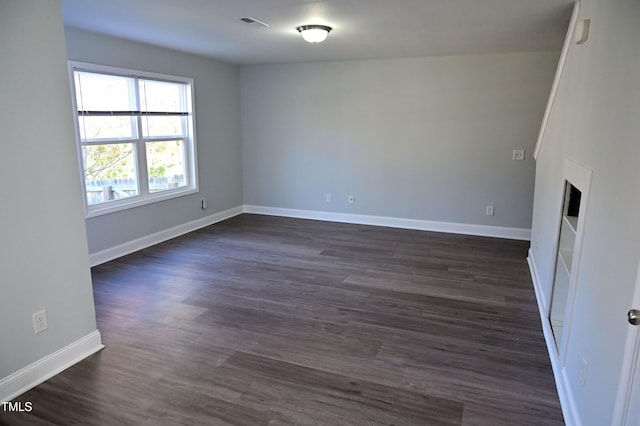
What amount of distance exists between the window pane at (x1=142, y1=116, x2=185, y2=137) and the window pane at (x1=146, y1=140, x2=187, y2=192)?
0.39ft

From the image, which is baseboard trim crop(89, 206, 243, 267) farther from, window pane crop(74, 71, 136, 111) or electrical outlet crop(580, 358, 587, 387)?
electrical outlet crop(580, 358, 587, 387)

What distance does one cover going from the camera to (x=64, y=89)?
96.2 inches

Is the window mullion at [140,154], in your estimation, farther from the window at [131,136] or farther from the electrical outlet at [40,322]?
the electrical outlet at [40,322]

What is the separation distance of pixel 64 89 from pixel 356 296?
8.84ft

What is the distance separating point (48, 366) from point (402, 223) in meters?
4.74

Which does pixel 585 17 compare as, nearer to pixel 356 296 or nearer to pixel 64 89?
pixel 356 296

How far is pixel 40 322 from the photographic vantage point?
2.42m

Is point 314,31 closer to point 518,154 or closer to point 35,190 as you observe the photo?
point 35,190

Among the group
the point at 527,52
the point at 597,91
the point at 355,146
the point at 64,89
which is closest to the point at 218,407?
the point at 64,89

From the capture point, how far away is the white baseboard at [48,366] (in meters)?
2.28

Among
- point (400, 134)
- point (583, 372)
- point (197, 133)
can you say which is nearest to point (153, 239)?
point (197, 133)

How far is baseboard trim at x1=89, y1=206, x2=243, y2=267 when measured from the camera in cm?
451

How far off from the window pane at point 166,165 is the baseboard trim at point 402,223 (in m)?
1.65

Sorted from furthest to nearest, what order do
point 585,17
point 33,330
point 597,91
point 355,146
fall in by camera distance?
point 355,146 → point 585,17 → point 33,330 → point 597,91
